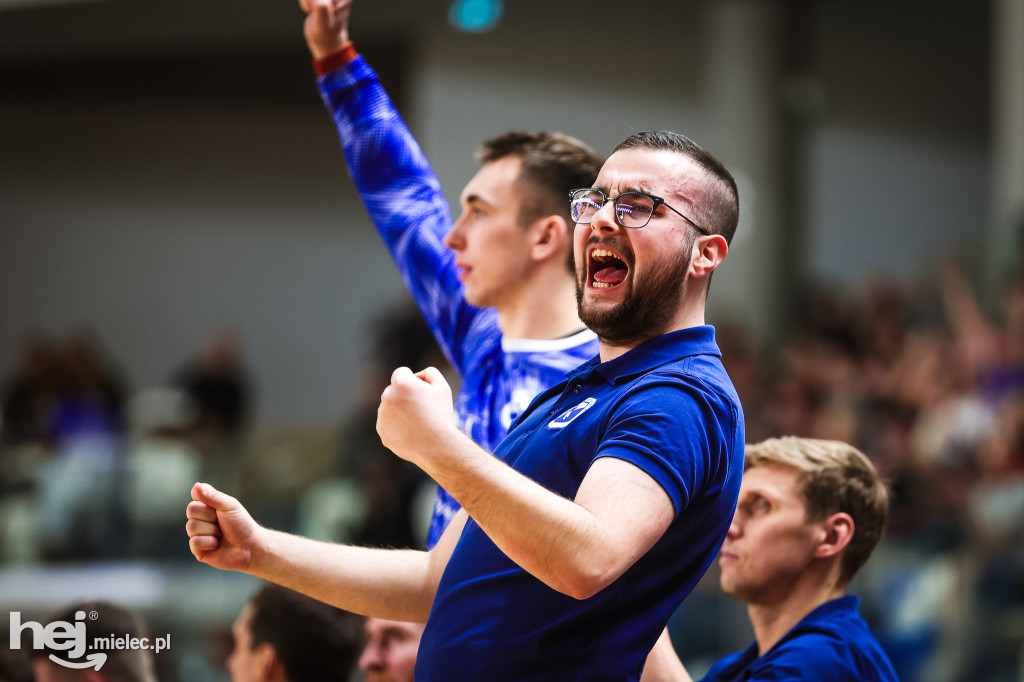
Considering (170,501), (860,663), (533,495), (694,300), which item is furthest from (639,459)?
(170,501)

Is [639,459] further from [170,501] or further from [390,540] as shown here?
[170,501]

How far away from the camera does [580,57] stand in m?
10.2

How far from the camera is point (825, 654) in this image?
2.02 meters

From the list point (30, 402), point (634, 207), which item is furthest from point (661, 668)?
point (30, 402)

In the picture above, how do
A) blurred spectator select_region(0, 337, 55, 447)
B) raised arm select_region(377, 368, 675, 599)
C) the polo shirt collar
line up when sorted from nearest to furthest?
raised arm select_region(377, 368, 675, 599), the polo shirt collar, blurred spectator select_region(0, 337, 55, 447)

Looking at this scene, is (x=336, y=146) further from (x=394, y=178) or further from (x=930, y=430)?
(x=394, y=178)

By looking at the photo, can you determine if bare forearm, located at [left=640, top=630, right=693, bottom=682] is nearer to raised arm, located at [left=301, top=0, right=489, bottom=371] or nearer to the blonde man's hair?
the blonde man's hair

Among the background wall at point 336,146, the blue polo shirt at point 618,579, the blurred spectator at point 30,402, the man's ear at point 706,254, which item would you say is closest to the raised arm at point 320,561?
the blue polo shirt at point 618,579

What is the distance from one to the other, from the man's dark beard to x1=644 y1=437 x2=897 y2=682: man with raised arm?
638 mm

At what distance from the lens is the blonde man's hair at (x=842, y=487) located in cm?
218

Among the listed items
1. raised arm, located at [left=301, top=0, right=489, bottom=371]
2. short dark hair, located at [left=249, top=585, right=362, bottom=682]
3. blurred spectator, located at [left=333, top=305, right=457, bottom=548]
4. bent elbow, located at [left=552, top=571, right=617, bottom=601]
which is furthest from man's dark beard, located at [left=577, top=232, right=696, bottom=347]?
blurred spectator, located at [left=333, top=305, right=457, bottom=548]

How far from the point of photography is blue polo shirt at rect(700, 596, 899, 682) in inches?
78.5

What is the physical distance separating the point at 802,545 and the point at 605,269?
75 cm

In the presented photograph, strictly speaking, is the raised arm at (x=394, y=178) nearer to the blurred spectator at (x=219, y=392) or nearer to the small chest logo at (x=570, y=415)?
the small chest logo at (x=570, y=415)
